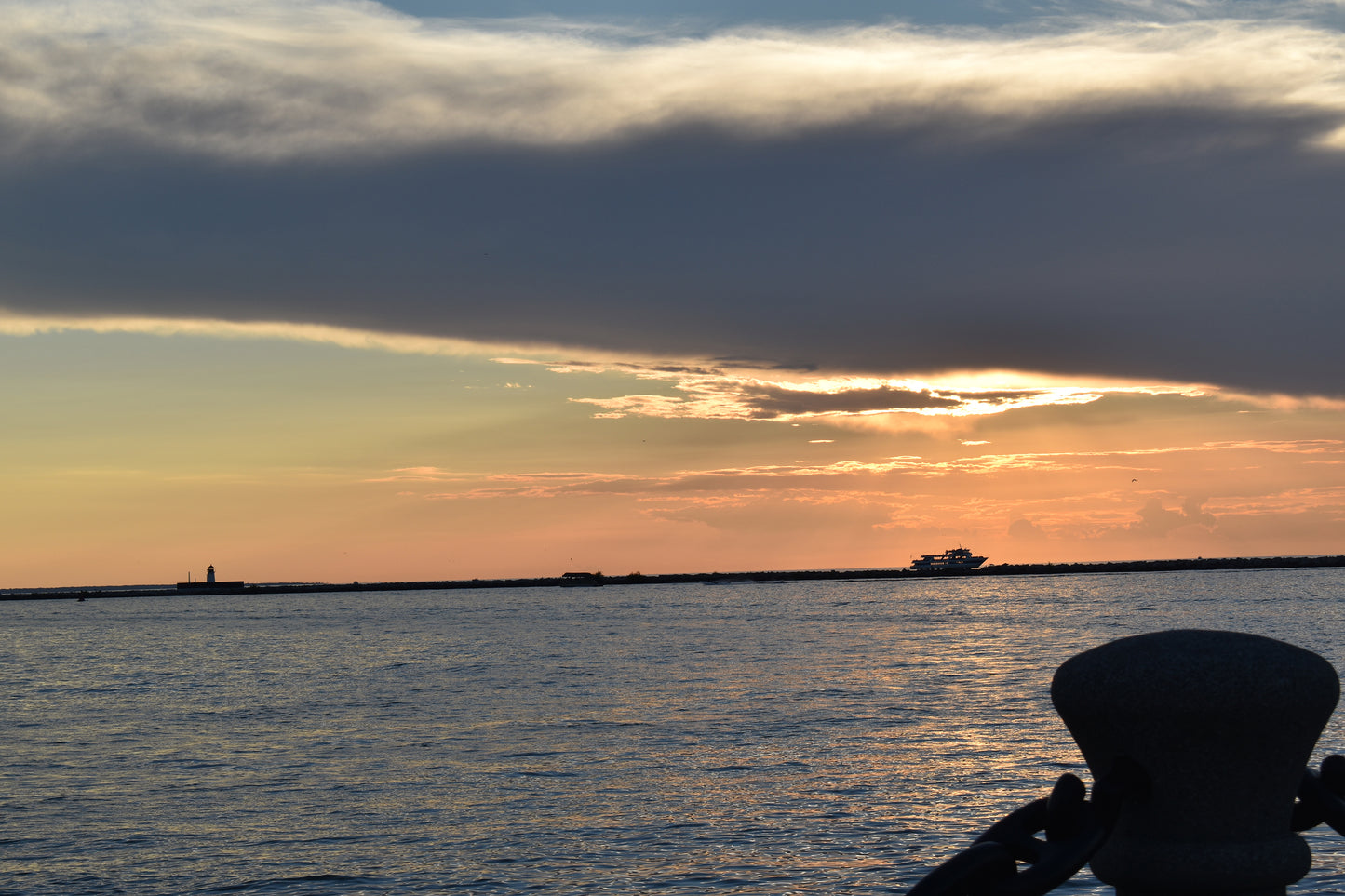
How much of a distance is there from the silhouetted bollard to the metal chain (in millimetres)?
134

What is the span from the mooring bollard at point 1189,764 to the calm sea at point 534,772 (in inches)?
484

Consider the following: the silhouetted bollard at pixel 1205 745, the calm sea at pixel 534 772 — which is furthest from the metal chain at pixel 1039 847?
the calm sea at pixel 534 772

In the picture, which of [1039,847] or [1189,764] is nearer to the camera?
[1039,847]

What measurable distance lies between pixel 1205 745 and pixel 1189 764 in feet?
0.23

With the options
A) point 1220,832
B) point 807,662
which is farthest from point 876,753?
point 807,662

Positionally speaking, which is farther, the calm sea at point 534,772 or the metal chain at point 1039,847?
the calm sea at point 534,772

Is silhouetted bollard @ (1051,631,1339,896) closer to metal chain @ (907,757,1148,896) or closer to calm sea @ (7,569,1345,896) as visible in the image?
metal chain @ (907,757,1148,896)

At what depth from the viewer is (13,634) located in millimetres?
129625

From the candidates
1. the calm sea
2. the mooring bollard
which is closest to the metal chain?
the mooring bollard

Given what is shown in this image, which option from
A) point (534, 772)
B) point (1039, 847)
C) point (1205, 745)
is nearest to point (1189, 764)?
point (1205, 745)

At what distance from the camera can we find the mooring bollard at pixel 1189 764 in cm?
319

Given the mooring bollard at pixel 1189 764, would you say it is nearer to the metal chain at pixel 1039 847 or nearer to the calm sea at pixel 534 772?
the metal chain at pixel 1039 847

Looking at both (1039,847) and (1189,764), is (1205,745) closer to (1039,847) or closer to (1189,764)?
(1189,764)

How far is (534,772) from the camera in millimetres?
24922
